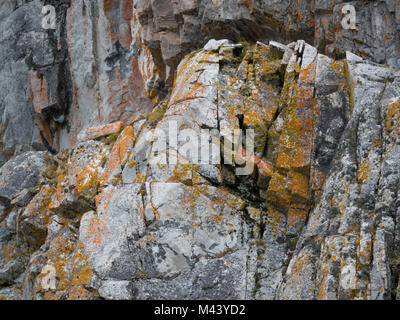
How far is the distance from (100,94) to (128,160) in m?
12.5

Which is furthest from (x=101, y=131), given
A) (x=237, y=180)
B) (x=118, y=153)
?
(x=237, y=180)

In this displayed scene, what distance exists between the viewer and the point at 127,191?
47.2 feet

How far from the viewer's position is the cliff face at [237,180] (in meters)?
11.7

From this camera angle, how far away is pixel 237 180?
14148 millimetres

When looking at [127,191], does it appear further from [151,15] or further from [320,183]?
[151,15]

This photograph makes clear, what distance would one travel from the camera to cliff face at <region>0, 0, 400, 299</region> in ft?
38.4
